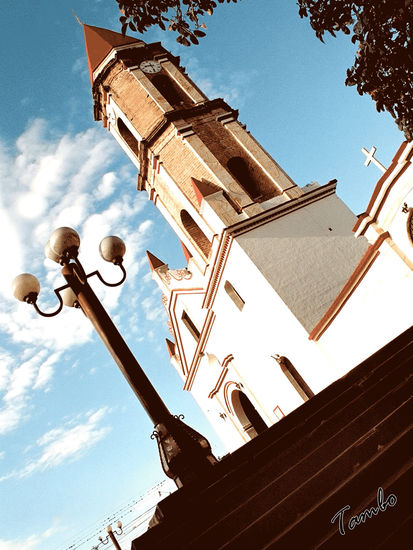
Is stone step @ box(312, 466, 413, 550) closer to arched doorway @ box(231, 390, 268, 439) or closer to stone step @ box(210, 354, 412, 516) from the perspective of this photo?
stone step @ box(210, 354, 412, 516)

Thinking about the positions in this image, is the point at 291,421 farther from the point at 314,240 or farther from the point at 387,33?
the point at 314,240

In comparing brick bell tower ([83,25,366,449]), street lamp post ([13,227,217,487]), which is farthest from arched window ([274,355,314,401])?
street lamp post ([13,227,217,487])

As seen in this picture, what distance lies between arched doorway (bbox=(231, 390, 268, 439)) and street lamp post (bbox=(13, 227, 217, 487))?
11.4 metres

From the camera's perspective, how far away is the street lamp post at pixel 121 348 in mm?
3270

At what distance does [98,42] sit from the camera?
17.1m

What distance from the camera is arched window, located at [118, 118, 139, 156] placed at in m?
16.6

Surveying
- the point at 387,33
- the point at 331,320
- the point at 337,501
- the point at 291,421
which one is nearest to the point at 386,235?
the point at 331,320

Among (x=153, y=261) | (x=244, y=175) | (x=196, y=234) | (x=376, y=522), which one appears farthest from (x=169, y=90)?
(x=376, y=522)

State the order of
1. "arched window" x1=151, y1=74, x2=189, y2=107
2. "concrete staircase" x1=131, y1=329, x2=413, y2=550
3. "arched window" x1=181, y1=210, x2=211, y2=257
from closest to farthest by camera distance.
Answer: "concrete staircase" x1=131, y1=329, x2=413, y2=550 < "arched window" x1=181, y1=210, x2=211, y2=257 < "arched window" x1=151, y1=74, x2=189, y2=107

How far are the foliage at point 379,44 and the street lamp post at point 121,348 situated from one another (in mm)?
4057

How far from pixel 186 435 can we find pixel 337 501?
164 cm

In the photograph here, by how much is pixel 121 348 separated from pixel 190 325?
1236 centimetres

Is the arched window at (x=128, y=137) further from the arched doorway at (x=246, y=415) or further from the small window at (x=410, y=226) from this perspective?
the small window at (x=410, y=226)

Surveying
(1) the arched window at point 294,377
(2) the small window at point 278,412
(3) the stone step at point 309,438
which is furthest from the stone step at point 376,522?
(2) the small window at point 278,412
